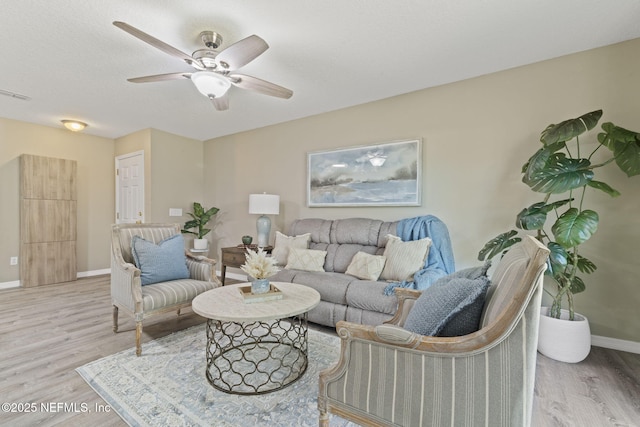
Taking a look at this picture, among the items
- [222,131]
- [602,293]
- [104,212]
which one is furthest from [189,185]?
[602,293]

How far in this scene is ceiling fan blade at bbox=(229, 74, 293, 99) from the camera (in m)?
2.15

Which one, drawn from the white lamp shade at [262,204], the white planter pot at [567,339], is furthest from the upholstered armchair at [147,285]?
the white planter pot at [567,339]

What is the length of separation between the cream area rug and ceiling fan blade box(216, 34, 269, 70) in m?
2.13

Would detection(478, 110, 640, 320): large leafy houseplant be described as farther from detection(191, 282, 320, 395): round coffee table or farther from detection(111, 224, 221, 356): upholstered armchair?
detection(111, 224, 221, 356): upholstered armchair

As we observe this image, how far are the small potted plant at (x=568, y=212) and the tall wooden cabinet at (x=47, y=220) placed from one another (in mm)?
5774

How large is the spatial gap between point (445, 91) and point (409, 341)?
2763mm

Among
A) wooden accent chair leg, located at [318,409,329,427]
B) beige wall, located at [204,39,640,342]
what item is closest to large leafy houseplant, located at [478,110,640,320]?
beige wall, located at [204,39,640,342]

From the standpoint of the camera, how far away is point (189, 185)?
491 cm

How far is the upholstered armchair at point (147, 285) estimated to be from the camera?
2178mm

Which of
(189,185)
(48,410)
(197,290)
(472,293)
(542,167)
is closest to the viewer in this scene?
(472,293)

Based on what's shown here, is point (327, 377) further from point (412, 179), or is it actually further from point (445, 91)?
point (445, 91)

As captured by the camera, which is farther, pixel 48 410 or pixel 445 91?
pixel 445 91

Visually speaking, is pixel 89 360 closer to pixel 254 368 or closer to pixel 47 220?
pixel 254 368

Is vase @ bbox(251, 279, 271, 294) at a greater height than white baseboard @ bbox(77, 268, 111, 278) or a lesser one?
greater
